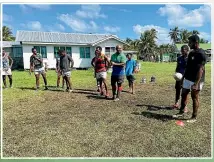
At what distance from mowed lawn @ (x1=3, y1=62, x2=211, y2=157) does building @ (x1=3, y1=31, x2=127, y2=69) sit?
11.5 meters

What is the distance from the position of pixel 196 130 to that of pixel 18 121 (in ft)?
10.9

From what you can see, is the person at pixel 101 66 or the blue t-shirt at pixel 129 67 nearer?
the person at pixel 101 66

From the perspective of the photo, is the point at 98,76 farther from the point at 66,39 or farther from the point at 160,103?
the point at 66,39

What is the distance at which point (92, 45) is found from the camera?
18.9m

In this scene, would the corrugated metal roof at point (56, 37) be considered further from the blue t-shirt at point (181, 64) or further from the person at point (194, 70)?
the person at point (194, 70)

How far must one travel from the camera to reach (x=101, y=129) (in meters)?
4.73

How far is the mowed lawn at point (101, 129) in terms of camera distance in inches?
157

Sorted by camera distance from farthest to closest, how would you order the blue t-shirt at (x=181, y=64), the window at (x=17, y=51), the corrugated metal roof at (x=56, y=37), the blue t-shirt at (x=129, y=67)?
the window at (x=17, y=51) < the corrugated metal roof at (x=56, y=37) < the blue t-shirt at (x=129, y=67) < the blue t-shirt at (x=181, y=64)

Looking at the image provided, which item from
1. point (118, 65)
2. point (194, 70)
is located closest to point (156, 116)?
point (194, 70)

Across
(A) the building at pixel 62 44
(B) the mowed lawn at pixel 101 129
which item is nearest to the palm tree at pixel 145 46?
(A) the building at pixel 62 44

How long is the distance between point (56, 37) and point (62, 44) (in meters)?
0.67

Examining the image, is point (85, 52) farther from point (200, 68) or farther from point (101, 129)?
point (200, 68)

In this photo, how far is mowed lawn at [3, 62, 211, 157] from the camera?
3.99 m

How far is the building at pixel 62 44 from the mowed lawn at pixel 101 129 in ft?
37.6
